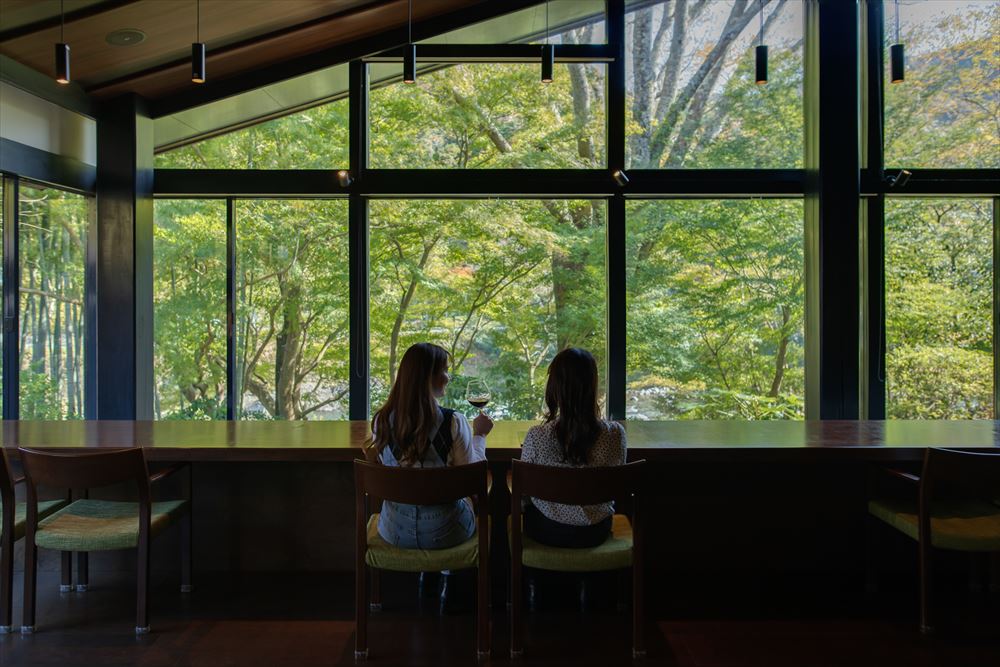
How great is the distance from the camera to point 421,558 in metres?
2.20

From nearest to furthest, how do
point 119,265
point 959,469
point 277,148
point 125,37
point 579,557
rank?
point 579,557 → point 959,469 → point 125,37 → point 119,265 → point 277,148

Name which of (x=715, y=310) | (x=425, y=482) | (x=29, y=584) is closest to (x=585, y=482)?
(x=425, y=482)

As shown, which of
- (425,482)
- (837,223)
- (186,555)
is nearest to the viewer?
(425,482)

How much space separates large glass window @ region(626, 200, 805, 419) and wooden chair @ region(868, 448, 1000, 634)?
2629mm

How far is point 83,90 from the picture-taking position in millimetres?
4844

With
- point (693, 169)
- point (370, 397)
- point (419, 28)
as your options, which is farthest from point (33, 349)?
point (693, 169)

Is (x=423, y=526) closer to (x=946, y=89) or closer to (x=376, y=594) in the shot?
(x=376, y=594)

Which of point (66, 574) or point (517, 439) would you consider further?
point (66, 574)

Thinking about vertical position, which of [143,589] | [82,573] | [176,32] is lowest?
[82,573]

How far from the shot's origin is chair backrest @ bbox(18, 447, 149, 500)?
224 cm

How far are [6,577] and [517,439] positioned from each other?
196cm

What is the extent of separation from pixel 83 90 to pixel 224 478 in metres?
3.58

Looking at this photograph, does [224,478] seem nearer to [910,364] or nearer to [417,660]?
[417,660]

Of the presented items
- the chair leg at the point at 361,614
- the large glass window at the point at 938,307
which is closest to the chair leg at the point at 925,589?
the chair leg at the point at 361,614
